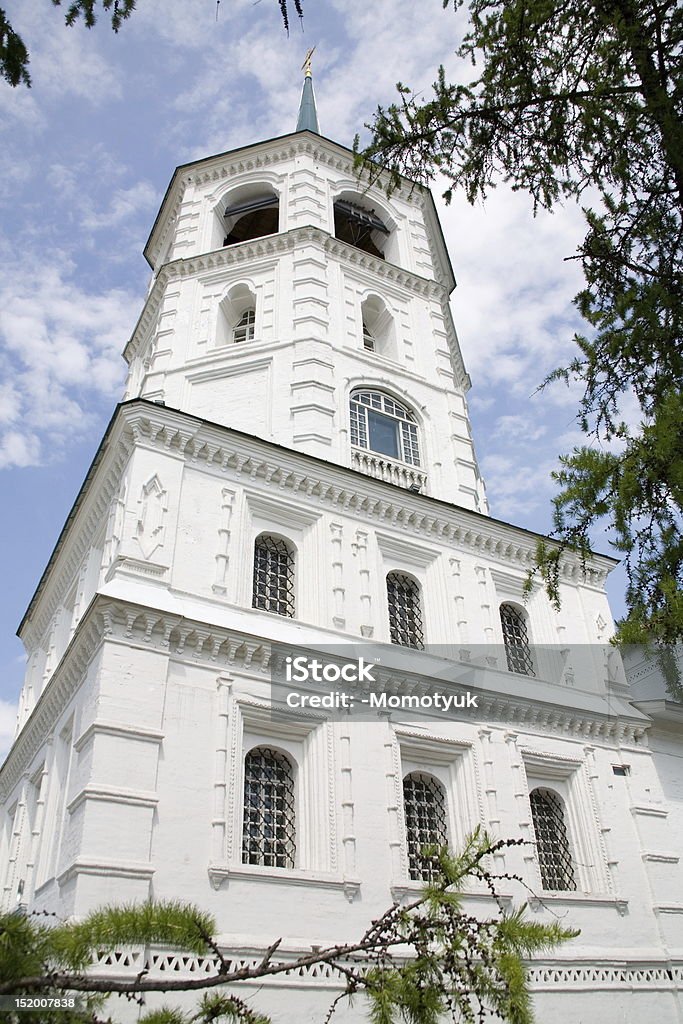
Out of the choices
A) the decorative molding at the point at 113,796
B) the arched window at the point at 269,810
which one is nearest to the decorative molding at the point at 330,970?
the arched window at the point at 269,810

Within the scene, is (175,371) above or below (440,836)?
above

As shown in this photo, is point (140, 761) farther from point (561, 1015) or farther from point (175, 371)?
point (175, 371)

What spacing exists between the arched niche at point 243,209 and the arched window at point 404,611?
1233 cm

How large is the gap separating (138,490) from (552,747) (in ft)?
30.2

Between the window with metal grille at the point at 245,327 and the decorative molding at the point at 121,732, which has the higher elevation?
the window with metal grille at the point at 245,327

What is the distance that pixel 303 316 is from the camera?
2159cm

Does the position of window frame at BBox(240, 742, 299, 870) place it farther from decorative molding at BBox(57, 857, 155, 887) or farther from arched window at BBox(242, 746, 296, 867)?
decorative molding at BBox(57, 857, 155, 887)

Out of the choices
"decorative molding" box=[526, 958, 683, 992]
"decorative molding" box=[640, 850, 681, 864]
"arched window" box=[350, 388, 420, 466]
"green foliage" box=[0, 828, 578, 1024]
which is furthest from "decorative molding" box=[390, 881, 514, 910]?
"arched window" box=[350, 388, 420, 466]

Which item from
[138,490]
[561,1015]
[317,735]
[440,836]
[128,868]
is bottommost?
[561,1015]

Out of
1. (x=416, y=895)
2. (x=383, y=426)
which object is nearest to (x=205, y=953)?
(x=416, y=895)

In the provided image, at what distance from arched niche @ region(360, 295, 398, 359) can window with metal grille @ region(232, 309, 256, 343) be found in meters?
2.95

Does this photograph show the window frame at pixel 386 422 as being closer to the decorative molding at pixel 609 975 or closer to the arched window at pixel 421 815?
the arched window at pixel 421 815

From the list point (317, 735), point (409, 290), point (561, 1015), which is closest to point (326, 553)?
point (317, 735)

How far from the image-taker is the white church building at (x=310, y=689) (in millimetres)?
12250
